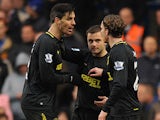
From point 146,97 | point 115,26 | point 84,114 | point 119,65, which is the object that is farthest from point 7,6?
point 119,65

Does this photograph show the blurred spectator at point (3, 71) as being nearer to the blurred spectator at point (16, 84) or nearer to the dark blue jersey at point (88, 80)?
the blurred spectator at point (16, 84)

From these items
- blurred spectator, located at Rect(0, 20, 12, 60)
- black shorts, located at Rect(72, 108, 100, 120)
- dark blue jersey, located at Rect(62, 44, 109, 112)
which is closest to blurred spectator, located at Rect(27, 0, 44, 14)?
blurred spectator, located at Rect(0, 20, 12, 60)

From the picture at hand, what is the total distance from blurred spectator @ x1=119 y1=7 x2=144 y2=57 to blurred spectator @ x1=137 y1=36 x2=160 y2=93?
13.3 inches

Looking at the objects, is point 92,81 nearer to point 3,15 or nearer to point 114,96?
point 114,96

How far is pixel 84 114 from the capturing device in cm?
857

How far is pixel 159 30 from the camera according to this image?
40.6ft

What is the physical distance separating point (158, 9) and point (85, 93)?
15.4 ft

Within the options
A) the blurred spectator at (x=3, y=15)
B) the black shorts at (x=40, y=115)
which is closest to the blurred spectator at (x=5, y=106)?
the blurred spectator at (x=3, y=15)

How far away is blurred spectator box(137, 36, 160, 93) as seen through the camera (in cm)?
1152

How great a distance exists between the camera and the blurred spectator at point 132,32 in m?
12.1

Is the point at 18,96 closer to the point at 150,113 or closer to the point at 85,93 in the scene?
the point at 150,113

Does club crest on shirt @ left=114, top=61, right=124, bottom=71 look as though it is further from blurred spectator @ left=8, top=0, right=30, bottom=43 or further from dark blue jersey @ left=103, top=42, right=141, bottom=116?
blurred spectator @ left=8, top=0, right=30, bottom=43

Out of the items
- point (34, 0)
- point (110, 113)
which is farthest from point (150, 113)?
point (34, 0)

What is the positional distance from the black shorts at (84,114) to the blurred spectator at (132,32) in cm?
371
